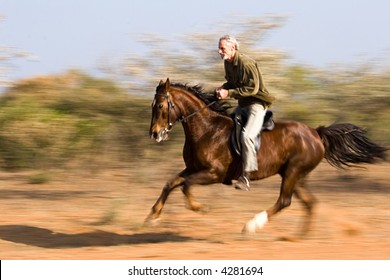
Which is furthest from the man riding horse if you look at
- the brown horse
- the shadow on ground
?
the shadow on ground

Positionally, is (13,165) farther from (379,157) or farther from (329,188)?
(379,157)

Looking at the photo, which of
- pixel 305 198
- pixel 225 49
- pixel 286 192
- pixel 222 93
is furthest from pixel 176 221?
pixel 225 49

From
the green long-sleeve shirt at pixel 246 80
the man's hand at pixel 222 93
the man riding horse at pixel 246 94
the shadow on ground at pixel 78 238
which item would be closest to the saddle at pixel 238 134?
the man riding horse at pixel 246 94

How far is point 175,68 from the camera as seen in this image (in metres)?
19.9

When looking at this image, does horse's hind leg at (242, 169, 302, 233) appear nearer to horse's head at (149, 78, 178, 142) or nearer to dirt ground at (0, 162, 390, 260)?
dirt ground at (0, 162, 390, 260)

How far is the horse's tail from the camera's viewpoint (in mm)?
13688

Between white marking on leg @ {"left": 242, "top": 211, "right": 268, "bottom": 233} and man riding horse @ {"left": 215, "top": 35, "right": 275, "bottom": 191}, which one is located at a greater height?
man riding horse @ {"left": 215, "top": 35, "right": 275, "bottom": 191}

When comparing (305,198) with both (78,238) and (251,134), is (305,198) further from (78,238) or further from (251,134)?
(78,238)

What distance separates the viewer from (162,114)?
40.9ft

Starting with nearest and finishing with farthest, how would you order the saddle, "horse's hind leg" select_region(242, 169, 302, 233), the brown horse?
the brown horse
the saddle
"horse's hind leg" select_region(242, 169, 302, 233)

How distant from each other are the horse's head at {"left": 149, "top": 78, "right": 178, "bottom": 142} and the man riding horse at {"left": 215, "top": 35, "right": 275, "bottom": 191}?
0.68 metres

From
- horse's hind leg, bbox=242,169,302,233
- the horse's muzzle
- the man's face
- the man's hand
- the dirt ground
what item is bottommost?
the dirt ground

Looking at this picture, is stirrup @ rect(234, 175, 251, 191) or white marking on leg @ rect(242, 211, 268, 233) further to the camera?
stirrup @ rect(234, 175, 251, 191)

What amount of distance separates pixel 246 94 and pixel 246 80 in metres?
0.21
